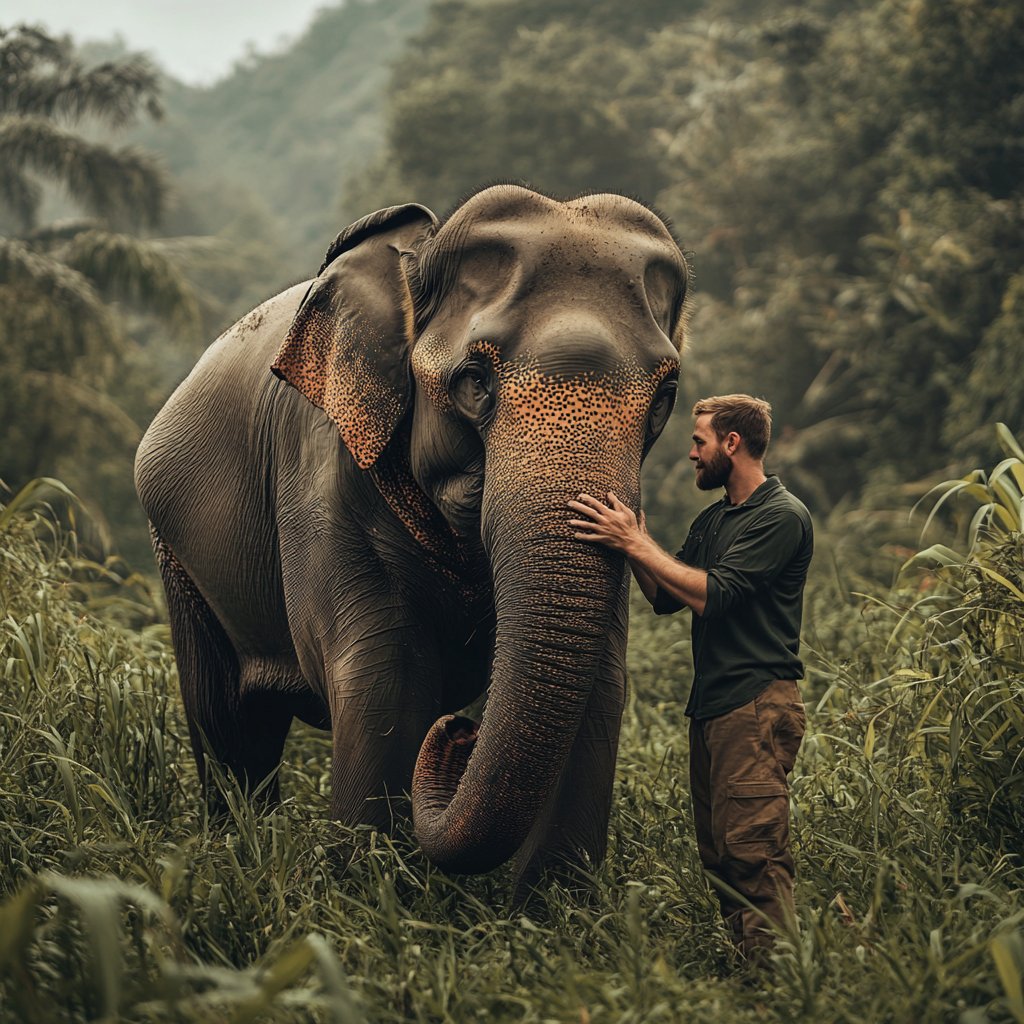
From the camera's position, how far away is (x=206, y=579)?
5066 millimetres

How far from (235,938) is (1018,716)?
2.20m

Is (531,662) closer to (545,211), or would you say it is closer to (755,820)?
(755,820)

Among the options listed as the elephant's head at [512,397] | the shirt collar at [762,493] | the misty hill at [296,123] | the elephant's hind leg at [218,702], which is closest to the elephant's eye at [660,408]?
the elephant's head at [512,397]

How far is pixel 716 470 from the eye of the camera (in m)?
3.70

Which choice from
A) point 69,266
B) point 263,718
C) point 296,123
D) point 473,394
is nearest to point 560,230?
point 473,394

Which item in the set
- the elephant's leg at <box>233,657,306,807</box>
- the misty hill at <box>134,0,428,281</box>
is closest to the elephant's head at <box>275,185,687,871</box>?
the elephant's leg at <box>233,657,306,807</box>

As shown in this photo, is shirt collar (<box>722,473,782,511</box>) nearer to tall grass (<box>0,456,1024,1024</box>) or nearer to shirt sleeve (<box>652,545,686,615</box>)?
shirt sleeve (<box>652,545,686,615</box>)

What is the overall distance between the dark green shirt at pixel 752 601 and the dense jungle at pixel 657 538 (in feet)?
1.85

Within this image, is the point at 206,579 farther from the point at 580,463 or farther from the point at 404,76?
the point at 404,76

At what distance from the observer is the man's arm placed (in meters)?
3.28

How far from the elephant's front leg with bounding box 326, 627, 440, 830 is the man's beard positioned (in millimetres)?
952

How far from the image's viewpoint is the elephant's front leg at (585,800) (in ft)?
12.5

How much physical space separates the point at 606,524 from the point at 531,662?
358mm

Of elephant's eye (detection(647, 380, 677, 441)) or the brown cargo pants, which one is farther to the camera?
elephant's eye (detection(647, 380, 677, 441))
